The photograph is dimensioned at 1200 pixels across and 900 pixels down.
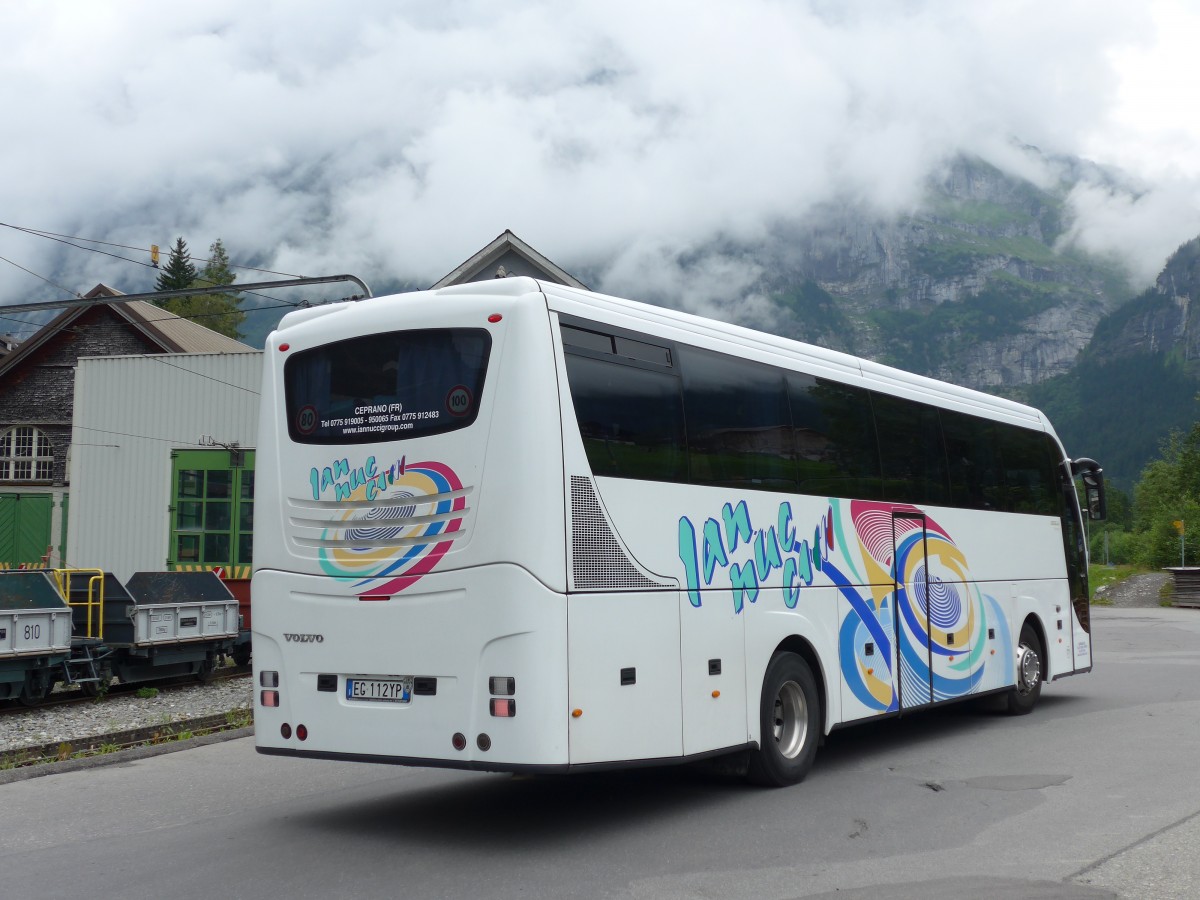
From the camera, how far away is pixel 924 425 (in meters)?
12.0

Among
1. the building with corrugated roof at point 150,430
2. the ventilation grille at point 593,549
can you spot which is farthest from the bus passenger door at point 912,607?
the building with corrugated roof at point 150,430

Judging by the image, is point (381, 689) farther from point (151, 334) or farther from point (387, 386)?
point (151, 334)

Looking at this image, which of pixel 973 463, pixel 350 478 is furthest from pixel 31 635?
pixel 973 463

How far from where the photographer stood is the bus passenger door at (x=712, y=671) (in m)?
8.24

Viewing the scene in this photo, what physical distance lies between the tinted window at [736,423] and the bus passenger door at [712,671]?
878mm

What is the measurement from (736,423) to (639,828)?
9.38 ft

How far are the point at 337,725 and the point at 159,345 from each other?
39593 millimetres

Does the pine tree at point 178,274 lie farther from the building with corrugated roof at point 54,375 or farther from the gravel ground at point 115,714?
the gravel ground at point 115,714

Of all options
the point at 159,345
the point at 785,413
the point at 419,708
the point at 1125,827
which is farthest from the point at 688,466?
the point at 159,345

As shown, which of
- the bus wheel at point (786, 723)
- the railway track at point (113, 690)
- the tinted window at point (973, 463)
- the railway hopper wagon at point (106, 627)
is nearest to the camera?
the bus wheel at point (786, 723)

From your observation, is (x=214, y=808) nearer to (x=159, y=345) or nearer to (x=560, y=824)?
(x=560, y=824)

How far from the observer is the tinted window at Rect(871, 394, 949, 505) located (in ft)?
36.8

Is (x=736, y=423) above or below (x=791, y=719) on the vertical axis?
above

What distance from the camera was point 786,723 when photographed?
9.52 metres
